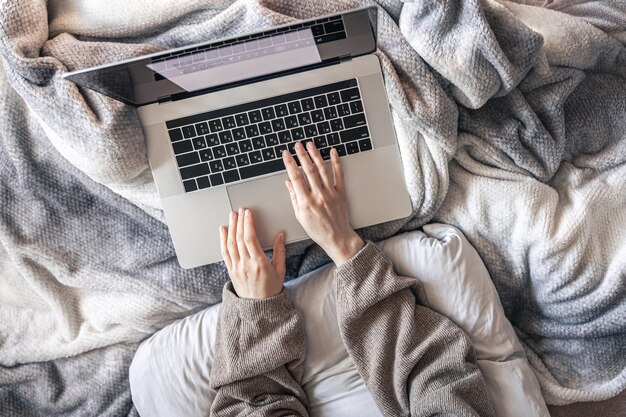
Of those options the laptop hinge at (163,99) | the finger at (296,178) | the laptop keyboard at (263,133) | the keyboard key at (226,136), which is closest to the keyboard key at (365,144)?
the laptop keyboard at (263,133)

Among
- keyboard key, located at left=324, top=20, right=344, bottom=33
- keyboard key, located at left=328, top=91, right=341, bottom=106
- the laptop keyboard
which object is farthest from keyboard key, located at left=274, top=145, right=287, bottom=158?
keyboard key, located at left=324, top=20, right=344, bottom=33

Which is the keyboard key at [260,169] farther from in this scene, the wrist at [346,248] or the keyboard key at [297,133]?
the wrist at [346,248]

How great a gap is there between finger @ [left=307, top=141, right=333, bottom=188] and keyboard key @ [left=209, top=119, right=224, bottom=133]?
14 centimetres

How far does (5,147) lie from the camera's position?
3.38 feet

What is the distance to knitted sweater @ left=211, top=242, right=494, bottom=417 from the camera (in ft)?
3.05

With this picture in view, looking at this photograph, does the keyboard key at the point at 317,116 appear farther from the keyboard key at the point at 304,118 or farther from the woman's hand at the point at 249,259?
the woman's hand at the point at 249,259

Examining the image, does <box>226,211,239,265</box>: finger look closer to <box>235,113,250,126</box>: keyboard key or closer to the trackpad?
the trackpad

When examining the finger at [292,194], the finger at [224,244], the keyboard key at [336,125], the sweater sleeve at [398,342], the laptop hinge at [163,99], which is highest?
the laptop hinge at [163,99]

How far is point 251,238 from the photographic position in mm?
946

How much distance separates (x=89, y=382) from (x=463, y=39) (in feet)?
2.87

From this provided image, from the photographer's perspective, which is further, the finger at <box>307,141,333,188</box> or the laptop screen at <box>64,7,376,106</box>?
the finger at <box>307,141,333,188</box>

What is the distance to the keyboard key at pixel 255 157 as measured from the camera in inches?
37.3

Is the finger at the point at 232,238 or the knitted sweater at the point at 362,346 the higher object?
the finger at the point at 232,238

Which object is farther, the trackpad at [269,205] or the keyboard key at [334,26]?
the trackpad at [269,205]
